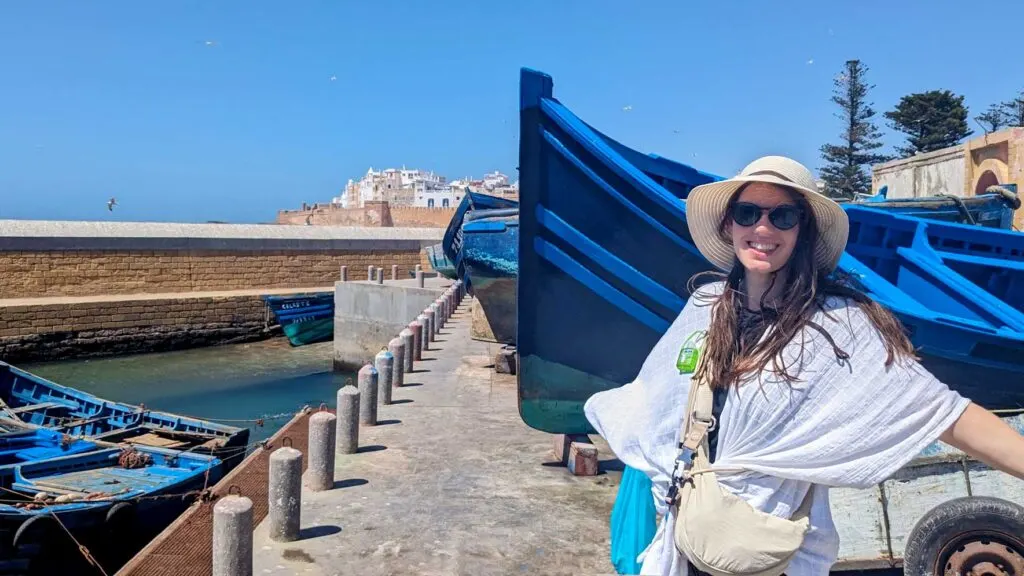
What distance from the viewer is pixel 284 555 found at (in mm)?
4949

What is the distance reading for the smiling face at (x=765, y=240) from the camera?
187cm

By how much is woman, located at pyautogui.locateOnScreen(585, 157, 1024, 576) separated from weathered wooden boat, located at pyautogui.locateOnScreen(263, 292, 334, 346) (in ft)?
75.2

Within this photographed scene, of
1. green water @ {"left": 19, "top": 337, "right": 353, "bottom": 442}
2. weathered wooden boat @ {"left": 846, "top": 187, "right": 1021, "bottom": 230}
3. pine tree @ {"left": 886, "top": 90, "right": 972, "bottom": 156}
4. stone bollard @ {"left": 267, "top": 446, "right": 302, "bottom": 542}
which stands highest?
pine tree @ {"left": 886, "top": 90, "right": 972, "bottom": 156}

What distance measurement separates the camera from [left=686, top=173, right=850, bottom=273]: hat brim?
191 cm

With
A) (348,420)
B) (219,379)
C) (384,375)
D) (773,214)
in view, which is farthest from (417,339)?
(773,214)

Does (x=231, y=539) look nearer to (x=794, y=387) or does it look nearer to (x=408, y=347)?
(x=794, y=387)

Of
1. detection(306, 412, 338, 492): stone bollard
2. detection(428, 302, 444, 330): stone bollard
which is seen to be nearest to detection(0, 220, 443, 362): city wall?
detection(428, 302, 444, 330): stone bollard

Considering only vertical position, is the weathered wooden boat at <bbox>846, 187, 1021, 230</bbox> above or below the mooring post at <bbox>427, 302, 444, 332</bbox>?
above

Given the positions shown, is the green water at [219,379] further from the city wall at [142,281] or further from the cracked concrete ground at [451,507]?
the cracked concrete ground at [451,507]

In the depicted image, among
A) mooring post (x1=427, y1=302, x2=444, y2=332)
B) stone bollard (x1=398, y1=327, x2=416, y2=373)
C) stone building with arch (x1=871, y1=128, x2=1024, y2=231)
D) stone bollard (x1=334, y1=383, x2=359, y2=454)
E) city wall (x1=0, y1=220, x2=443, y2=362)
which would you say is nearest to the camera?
stone bollard (x1=334, y1=383, x2=359, y2=454)

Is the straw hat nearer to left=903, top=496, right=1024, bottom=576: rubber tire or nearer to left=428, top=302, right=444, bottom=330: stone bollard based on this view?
left=903, top=496, right=1024, bottom=576: rubber tire

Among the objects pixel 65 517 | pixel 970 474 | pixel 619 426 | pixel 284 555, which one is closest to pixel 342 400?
pixel 284 555

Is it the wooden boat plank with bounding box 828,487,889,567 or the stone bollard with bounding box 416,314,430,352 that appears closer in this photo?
the wooden boat plank with bounding box 828,487,889,567

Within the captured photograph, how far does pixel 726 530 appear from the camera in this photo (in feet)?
5.54
